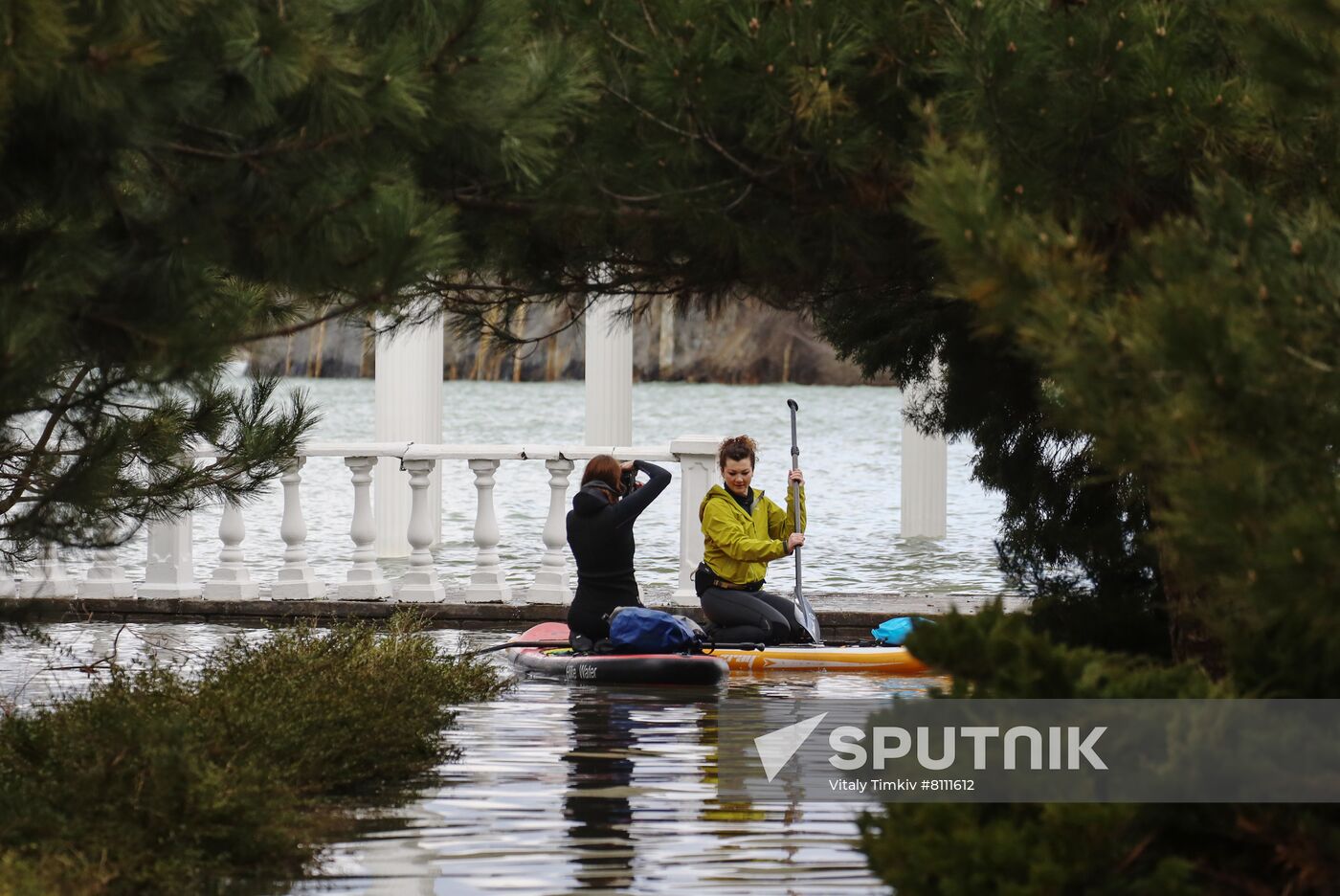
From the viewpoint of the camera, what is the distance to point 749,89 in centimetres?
574

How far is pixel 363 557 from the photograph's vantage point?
14.6 meters

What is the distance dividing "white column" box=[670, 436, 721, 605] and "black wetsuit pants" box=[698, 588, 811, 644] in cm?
182

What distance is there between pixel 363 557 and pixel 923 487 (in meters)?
10.7

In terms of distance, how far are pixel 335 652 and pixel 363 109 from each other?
4165mm

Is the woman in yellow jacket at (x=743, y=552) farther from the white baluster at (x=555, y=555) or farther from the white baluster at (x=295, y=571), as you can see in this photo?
the white baluster at (x=295, y=571)

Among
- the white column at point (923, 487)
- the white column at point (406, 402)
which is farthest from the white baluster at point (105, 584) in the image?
the white column at point (923, 487)

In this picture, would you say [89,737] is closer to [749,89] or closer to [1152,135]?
[749,89]

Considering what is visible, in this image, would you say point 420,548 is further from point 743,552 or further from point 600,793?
point 600,793

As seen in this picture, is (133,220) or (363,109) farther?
(133,220)

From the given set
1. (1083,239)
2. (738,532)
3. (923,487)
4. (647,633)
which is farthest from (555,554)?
(923,487)

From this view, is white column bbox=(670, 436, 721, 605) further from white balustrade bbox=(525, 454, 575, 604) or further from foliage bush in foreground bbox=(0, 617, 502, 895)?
foliage bush in foreground bbox=(0, 617, 502, 895)

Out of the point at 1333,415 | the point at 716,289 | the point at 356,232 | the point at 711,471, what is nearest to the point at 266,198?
the point at 356,232

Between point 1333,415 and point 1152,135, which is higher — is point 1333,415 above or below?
below

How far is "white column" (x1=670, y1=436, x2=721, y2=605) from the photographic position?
13.9m
